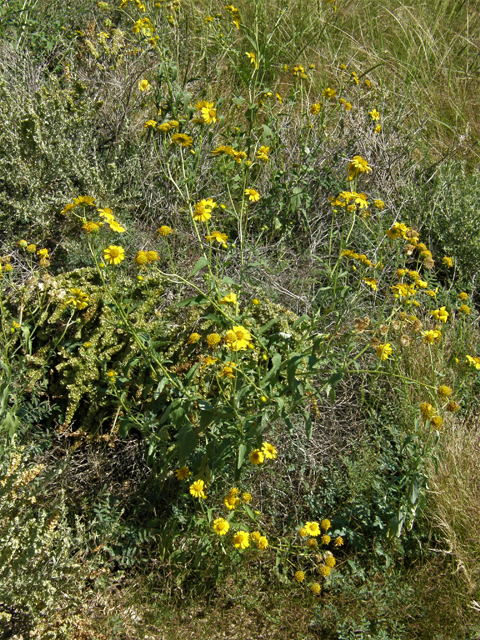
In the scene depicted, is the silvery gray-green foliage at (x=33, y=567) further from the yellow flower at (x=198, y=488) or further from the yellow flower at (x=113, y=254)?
the yellow flower at (x=113, y=254)

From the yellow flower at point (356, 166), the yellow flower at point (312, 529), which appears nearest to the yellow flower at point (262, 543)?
the yellow flower at point (312, 529)

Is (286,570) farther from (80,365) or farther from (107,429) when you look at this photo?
(80,365)

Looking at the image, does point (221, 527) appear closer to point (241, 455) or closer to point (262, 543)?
point (262, 543)

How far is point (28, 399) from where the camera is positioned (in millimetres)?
2330

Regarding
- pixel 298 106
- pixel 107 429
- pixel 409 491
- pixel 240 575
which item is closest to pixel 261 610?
pixel 240 575

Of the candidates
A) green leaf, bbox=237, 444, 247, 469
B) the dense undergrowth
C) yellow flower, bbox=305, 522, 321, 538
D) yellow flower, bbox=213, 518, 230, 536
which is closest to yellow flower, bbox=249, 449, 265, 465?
the dense undergrowth

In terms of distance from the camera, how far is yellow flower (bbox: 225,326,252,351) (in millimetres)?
1597

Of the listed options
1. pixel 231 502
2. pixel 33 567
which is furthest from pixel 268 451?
pixel 33 567

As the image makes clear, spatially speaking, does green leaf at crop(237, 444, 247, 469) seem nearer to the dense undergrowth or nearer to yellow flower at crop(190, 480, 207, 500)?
the dense undergrowth

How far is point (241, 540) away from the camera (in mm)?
1836

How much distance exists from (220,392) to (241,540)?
51cm

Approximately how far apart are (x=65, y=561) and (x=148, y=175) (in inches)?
83.7

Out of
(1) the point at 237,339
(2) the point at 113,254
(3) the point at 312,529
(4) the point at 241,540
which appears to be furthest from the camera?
(3) the point at 312,529

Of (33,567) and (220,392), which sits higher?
(220,392)
